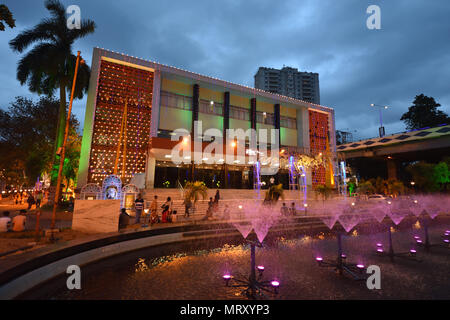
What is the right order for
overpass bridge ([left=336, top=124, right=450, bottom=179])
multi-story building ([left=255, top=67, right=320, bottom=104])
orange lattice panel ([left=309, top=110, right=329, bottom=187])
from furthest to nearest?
multi-story building ([left=255, top=67, right=320, bottom=104]) < orange lattice panel ([left=309, top=110, right=329, bottom=187]) < overpass bridge ([left=336, top=124, right=450, bottom=179])

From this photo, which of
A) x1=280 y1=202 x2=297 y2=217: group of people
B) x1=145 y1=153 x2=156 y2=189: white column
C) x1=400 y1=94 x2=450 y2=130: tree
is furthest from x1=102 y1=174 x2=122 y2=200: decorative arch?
x1=400 y1=94 x2=450 y2=130: tree

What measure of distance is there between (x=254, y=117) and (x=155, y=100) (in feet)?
48.4

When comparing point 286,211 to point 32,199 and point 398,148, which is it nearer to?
point 32,199

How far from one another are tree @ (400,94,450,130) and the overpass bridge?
9.47 metres

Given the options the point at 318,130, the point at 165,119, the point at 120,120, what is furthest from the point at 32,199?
the point at 318,130

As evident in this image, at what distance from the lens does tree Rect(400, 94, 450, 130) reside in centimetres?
5031

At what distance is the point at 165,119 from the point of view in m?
28.5

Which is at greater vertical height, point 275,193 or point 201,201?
point 275,193

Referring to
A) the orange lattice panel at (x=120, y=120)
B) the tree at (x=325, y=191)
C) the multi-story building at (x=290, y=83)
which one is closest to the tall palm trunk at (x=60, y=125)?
the orange lattice panel at (x=120, y=120)

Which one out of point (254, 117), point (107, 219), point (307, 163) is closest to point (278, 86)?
point (254, 117)

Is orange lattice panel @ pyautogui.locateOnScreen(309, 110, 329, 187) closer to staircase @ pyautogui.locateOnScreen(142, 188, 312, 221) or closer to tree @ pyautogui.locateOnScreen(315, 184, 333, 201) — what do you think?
staircase @ pyautogui.locateOnScreen(142, 188, 312, 221)

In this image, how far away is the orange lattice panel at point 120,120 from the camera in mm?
22734

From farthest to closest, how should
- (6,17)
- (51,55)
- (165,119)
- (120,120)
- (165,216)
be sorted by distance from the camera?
1. (165,119)
2. (120,120)
3. (51,55)
4. (165,216)
5. (6,17)

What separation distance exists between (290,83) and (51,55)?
96.5 meters
